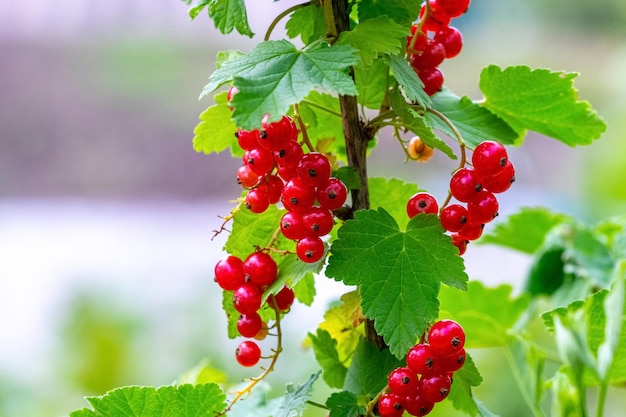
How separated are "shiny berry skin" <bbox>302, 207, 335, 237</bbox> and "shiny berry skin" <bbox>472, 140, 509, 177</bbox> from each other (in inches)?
4.5

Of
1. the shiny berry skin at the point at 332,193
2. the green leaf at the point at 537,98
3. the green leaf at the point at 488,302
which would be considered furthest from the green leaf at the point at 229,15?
the green leaf at the point at 488,302

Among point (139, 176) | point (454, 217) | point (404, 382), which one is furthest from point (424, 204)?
point (139, 176)

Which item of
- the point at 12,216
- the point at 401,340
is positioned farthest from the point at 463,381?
the point at 12,216

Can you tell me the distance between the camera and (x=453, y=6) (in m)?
0.64

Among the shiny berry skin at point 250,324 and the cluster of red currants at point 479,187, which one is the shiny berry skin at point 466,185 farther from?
the shiny berry skin at point 250,324

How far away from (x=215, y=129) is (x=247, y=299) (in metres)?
0.16

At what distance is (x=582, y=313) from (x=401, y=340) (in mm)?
154

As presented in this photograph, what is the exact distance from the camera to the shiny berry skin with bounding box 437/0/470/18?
64cm

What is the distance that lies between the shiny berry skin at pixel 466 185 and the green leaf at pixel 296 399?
179 millimetres

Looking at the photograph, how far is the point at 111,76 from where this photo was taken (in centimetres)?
498

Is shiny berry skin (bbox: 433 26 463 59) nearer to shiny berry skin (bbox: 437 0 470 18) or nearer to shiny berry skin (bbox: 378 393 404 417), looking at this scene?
shiny berry skin (bbox: 437 0 470 18)

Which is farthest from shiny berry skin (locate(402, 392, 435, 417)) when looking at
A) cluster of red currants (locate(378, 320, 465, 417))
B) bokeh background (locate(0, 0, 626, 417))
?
bokeh background (locate(0, 0, 626, 417))

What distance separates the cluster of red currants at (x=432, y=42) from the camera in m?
0.64

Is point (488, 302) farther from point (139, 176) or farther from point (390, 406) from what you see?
point (139, 176)
